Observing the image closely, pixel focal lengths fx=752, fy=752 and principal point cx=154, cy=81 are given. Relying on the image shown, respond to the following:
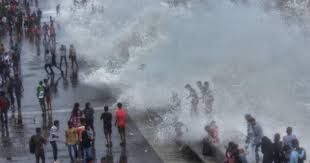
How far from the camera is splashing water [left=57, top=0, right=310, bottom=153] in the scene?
24969 mm

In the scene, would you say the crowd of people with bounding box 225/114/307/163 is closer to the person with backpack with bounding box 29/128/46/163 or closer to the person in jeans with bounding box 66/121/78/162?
the person in jeans with bounding box 66/121/78/162

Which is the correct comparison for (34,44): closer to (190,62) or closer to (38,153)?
(190,62)

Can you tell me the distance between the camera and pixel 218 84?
2664cm

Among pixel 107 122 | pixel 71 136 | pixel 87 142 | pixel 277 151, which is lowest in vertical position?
pixel 277 151

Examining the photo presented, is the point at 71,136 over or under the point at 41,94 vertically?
under

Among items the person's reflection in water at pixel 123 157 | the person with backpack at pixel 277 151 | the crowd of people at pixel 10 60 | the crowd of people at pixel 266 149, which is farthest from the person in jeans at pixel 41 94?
the person with backpack at pixel 277 151

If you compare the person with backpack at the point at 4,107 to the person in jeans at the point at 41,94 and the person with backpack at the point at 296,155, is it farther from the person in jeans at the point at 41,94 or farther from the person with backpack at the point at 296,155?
the person with backpack at the point at 296,155

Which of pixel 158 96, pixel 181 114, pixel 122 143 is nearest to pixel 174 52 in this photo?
pixel 158 96

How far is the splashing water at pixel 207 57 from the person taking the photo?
25.0 m

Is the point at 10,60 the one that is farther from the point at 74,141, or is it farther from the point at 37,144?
the point at 37,144

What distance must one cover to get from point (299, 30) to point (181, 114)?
1964 centimetres

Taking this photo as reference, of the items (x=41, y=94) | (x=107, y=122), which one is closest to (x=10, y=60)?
(x=41, y=94)

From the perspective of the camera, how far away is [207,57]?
1174 inches

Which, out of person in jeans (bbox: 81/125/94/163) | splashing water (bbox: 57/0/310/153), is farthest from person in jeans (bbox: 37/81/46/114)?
person in jeans (bbox: 81/125/94/163)
